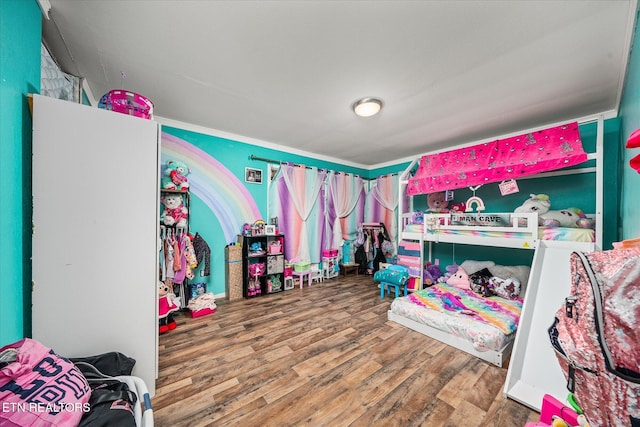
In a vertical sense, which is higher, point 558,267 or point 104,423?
point 558,267

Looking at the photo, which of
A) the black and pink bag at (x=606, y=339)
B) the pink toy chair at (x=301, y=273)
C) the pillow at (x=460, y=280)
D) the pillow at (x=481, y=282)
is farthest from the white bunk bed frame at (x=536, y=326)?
the pink toy chair at (x=301, y=273)

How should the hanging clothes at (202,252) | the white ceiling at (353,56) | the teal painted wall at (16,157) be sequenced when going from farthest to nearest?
1. the hanging clothes at (202,252)
2. the white ceiling at (353,56)
3. the teal painted wall at (16,157)

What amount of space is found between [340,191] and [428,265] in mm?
2237

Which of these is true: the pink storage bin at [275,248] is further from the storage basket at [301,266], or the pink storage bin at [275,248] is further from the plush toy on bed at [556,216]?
the plush toy on bed at [556,216]

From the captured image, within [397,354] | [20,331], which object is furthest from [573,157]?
[20,331]

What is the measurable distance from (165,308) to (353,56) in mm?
3014

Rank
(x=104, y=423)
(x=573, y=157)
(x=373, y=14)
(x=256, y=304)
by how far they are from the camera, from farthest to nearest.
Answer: (x=256, y=304) → (x=573, y=157) → (x=373, y=14) → (x=104, y=423)

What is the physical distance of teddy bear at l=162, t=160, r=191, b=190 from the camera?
2871mm

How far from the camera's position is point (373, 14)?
141 centimetres

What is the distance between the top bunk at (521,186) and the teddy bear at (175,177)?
10.7 feet

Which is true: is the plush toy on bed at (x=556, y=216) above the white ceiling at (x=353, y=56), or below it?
below

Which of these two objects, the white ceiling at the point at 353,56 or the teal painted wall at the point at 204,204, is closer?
the white ceiling at the point at 353,56

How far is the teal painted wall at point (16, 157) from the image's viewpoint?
3.49ft

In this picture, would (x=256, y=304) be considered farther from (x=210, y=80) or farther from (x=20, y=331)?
(x=210, y=80)
